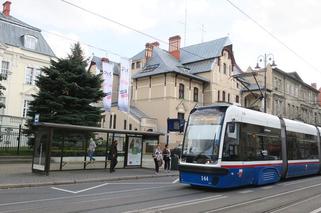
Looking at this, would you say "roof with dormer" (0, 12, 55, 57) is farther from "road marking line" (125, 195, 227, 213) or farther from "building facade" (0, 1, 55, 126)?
"road marking line" (125, 195, 227, 213)

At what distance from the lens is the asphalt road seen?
389 inches

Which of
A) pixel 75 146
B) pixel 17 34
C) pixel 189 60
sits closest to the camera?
pixel 75 146

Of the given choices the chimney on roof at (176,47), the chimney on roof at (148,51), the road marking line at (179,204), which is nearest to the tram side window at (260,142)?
the road marking line at (179,204)

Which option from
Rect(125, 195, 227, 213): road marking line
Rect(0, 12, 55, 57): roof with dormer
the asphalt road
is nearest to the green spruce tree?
the asphalt road

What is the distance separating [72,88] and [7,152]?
274 inches

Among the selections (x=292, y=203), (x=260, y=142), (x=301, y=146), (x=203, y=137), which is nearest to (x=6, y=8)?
(x=301, y=146)

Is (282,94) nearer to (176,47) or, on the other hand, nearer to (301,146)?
(176,47)

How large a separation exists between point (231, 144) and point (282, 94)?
52.8 meters

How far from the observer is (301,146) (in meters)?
20.3

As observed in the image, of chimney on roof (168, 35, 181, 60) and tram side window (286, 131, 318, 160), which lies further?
chimney on roof (168, 35, 181, 60)

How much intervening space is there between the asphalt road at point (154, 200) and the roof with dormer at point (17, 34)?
3221 centimetres

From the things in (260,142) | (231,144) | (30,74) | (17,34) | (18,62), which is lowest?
(231,144)

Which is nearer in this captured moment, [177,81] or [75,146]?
[75,146]

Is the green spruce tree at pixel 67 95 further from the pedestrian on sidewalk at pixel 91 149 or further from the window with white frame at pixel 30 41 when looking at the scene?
the window with white frame at pixel 30 41
